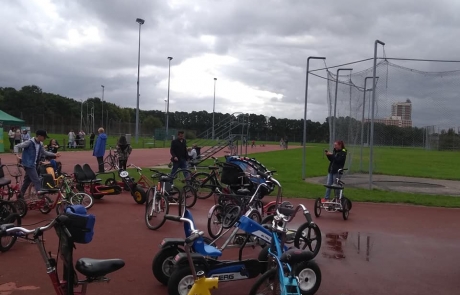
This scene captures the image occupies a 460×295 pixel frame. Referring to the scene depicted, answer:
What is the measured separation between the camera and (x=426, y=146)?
760 inches

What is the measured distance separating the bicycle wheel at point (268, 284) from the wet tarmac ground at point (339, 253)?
96 centimetres

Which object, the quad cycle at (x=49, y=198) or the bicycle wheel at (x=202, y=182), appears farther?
the bicycle wheel at (x=202, y=182)

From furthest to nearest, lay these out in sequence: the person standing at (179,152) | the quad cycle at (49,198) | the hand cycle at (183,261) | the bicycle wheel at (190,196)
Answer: the person standing at (179,152) < the bicycle wheel at (190,196) < the quad cycle at (49,198) < the hand cycle at (183,261)

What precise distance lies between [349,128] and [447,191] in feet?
16.9

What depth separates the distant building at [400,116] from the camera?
16.4 metres

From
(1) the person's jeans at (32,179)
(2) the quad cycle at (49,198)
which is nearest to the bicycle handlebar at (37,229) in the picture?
(2) the quad cycle at (49,198)

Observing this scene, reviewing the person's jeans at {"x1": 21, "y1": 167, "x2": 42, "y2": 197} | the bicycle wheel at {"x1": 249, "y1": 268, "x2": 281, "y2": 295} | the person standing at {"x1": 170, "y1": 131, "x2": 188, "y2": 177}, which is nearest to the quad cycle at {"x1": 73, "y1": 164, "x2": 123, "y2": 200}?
the person's jeans at {"x1": 21, "y1": 167, "x2": 42, "y2": 197}

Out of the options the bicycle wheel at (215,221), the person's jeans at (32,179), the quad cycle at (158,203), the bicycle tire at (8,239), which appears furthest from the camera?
the person's jeans at (32,179)

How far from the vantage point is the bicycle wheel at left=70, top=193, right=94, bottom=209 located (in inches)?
391

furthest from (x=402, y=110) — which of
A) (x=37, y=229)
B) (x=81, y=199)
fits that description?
(x=37, y=229)

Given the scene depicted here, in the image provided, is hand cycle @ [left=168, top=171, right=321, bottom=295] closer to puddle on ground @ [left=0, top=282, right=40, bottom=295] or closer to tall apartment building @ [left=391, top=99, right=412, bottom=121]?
puddle on ground @ [left=0, top=282, right=40, bottom=295]

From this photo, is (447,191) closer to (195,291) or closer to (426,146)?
(426,146)

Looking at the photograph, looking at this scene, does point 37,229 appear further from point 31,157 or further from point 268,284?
point 31,157

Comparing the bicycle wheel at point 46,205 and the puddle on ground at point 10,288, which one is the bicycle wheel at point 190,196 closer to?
Result: the bicycle wheel at point 46,205
